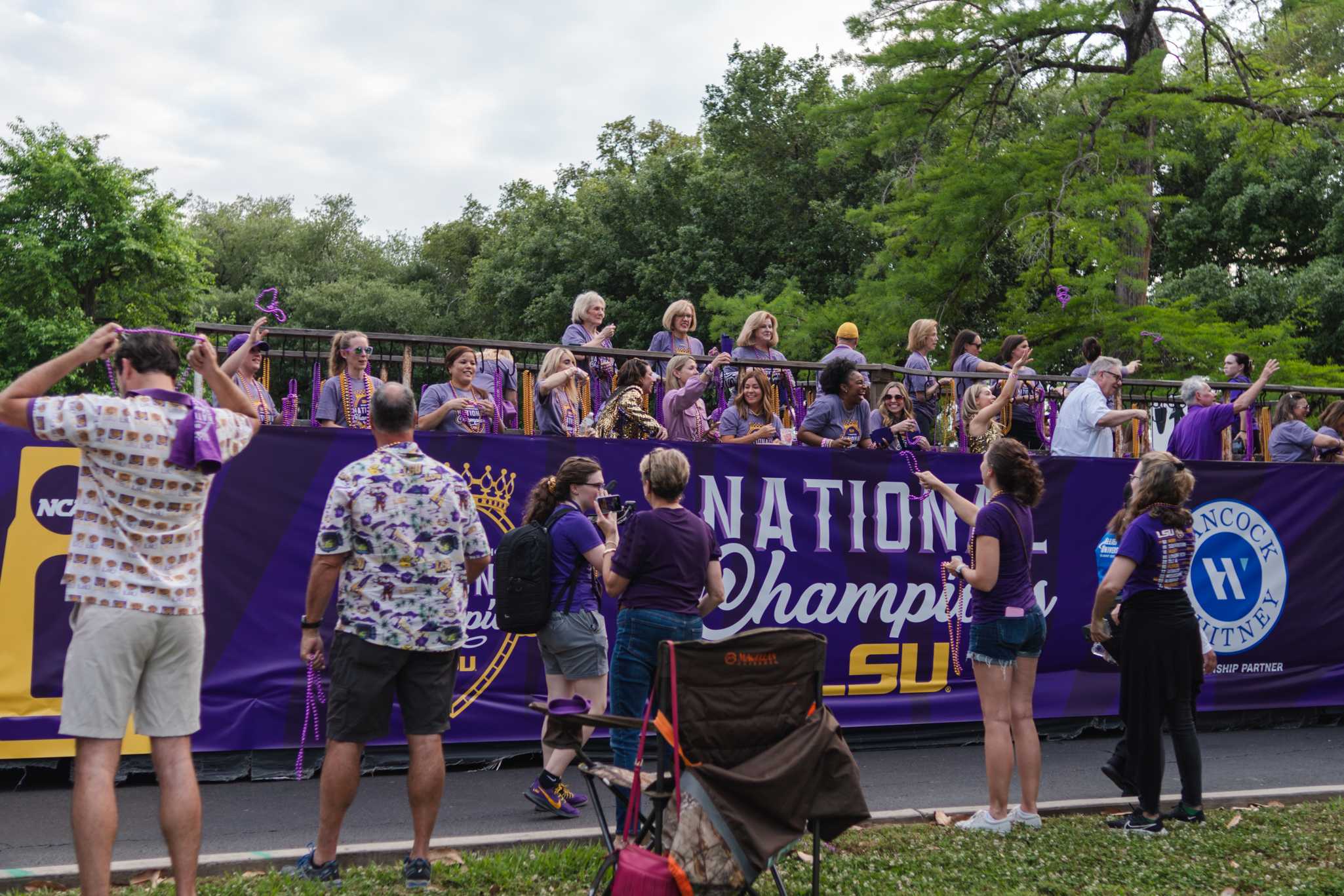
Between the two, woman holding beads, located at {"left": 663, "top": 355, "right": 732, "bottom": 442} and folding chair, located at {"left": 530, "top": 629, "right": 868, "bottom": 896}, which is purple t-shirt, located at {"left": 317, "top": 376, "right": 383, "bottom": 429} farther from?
folding chair, located at {"left": 530, "top": 629, "right": 868, "bottom": 896}

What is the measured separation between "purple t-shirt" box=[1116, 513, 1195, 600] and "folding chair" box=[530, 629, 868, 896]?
2364 millimetres

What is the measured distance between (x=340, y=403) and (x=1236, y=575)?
22.9 ft

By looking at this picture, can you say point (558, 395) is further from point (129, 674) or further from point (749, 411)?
point (129, 674)

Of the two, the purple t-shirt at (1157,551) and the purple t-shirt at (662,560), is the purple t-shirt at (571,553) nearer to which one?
the purple t-shirt at (662,560)

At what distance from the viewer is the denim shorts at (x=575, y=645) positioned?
19.5 ft

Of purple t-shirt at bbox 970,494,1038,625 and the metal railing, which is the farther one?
the metal railing

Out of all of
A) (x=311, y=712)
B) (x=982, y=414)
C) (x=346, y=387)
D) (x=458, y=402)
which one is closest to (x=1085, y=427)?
(x=982, y=414)

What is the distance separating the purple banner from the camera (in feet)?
21.3

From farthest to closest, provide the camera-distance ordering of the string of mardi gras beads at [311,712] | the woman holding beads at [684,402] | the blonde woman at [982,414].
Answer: the blonde woman at [982,414] < the woman holding beads at [684,402] < the string of mardi gras beads at [311,712]

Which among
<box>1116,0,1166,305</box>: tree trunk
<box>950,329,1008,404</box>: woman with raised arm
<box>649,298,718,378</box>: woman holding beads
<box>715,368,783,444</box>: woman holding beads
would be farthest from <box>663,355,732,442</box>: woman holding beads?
<box>1116,0,1166,305</box>: tree trunk

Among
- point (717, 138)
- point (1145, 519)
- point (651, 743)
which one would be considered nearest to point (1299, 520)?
point (1145, 519)

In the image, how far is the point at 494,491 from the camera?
745 centimetres

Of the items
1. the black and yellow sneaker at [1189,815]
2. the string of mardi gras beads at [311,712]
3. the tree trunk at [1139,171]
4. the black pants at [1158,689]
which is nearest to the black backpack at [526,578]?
the string of mardi gras beads at [311,712]

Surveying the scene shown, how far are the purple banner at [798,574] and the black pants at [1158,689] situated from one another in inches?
93.4
